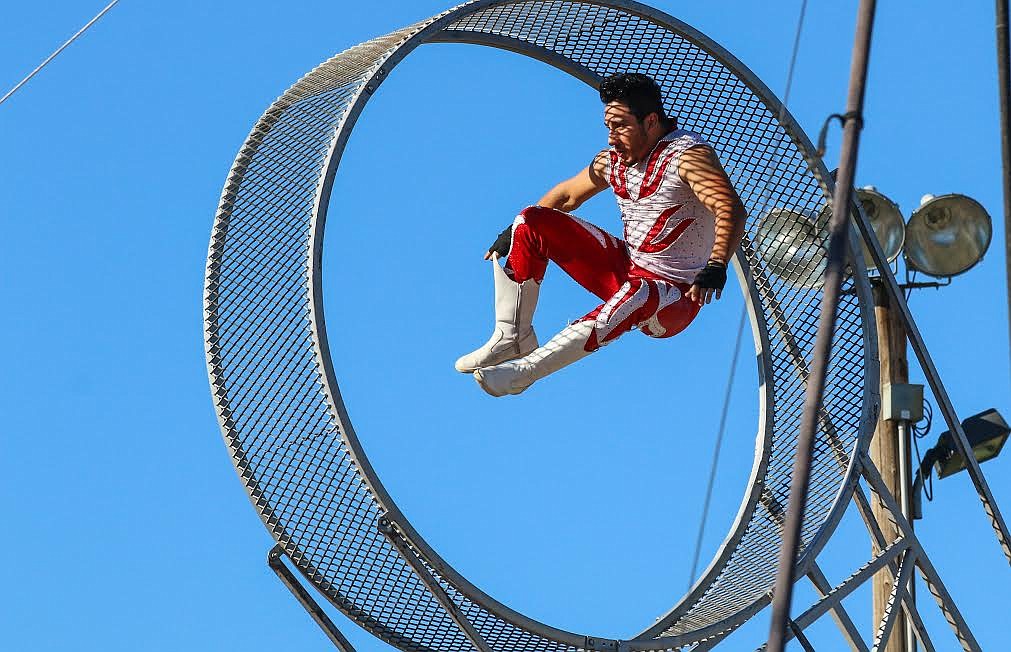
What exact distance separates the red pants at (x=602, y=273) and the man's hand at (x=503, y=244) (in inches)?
1.7

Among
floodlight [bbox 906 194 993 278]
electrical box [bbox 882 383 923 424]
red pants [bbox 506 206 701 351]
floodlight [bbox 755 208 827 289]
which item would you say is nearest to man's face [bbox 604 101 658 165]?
red pants [bbox 506 206 701 351]

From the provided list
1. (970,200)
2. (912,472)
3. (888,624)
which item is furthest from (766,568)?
(970,200)

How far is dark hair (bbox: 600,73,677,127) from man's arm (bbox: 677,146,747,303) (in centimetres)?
26

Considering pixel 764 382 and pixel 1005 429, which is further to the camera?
pixel 1005 429

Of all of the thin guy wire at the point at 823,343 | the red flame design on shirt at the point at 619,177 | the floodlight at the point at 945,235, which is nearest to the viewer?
the thin guy wire at the point at 823,343

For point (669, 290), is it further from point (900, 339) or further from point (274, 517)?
point (900, 339)

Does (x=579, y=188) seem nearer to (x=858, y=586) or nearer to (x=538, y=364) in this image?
(x=538, y=364)

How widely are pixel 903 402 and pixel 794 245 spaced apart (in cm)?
180

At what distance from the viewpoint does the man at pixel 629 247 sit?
9586 millimetres

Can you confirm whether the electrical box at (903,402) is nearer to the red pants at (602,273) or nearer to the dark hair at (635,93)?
the red pants at (602,273)

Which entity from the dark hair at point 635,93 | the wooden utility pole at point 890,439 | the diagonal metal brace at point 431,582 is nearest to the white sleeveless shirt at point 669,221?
the dark hair at point 635,93

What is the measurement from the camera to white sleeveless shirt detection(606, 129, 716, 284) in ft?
31.7

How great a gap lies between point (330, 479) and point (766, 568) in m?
2.54

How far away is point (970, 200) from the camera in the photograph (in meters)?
12.8
